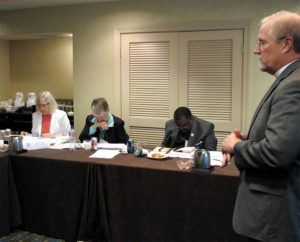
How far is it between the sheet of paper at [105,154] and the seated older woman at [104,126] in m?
0.63

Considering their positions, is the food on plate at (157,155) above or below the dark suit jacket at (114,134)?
below

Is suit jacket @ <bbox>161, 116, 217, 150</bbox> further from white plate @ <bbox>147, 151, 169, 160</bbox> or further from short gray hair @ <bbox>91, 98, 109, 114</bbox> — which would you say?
short gray hair @ <bbox>91, 98, 109, 114</bbox>

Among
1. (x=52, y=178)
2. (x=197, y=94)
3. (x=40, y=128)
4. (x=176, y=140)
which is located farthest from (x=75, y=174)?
(x=197, y=94)

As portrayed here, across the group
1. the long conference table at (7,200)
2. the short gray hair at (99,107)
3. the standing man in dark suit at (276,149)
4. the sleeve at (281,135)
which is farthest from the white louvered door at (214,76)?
the sleeve at (281,135)

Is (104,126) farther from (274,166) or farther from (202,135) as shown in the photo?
(274,166)

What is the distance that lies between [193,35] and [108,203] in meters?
2.32

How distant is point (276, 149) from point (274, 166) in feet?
0.21

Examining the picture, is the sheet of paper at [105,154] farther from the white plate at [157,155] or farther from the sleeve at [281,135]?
the sleeve at [281,135]

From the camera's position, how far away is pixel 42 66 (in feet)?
19.9

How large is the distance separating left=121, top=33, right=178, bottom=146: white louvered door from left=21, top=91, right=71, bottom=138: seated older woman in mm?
871

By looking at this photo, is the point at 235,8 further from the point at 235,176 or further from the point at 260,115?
the point at 260,115

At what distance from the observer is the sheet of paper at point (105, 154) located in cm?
274

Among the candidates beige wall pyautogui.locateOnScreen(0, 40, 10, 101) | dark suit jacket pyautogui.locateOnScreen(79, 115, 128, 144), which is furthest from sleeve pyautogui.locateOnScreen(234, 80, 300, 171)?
beige wall pyautogui.locateOnScreen(0, 40, 10, 101)

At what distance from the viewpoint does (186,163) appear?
246 cm
